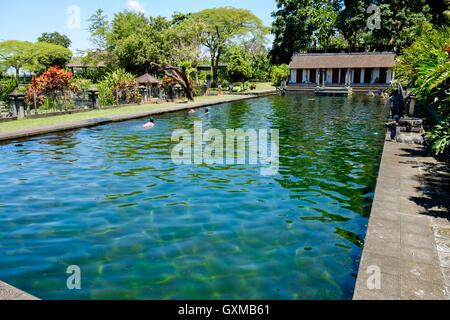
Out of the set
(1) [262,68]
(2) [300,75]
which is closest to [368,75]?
(2) [300,75]

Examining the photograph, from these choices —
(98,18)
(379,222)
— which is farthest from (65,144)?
(98,18)

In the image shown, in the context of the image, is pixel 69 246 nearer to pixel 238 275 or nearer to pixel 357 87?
pixel 238 275

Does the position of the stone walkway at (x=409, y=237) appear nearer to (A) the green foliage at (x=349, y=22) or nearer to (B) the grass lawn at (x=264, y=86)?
(A) the green foliage at (x=349, y=22)

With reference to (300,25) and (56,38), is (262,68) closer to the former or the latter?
(300,25)

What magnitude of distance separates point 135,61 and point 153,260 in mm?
35573

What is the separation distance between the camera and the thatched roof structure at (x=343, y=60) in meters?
50.6

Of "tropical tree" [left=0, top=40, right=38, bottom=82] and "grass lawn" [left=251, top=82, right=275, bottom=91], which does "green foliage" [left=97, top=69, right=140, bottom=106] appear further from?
"tropical tree" [left=0, top=40, right=38, bottom=82]

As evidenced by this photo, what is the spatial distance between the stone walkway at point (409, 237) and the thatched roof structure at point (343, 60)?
4823 centimetres

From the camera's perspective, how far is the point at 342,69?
179 feet

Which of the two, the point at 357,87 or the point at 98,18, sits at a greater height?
the point at 98,18

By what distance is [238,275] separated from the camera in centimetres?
470

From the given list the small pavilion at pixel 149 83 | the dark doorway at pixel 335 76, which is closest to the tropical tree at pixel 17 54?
the small pavilion at pixel 149 83

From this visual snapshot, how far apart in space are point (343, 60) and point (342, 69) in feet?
5.90

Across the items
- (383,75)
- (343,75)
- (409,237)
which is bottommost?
(409,237)
